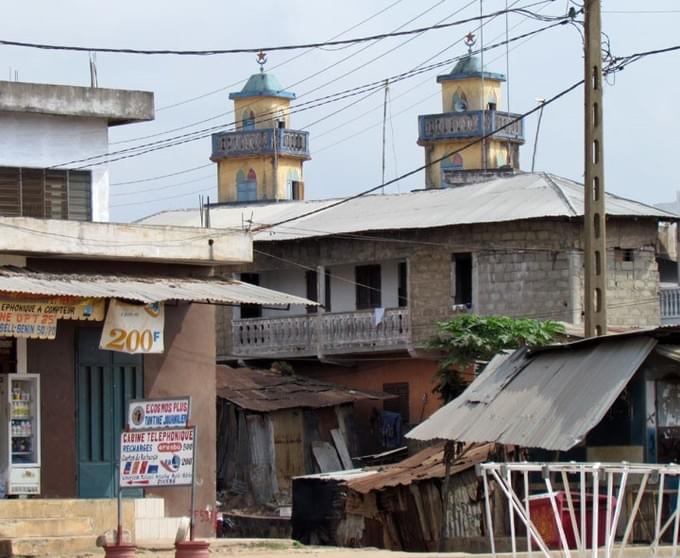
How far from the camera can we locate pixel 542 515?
62.6 feet

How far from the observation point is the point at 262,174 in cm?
6378

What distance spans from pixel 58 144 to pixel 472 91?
39.3m

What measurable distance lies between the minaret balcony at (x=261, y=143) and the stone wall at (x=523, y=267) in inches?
1035

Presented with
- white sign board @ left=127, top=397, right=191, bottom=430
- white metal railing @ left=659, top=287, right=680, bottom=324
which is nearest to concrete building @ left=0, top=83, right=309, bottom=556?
white sign board @ left=127, top=397, right=191, bottom=430

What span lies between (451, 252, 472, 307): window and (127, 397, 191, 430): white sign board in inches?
765

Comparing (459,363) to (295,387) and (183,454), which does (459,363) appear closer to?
(295,387)

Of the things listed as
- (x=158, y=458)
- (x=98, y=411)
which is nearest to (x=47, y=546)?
(x=158, y=458)

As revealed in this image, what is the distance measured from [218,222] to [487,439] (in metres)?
22.9

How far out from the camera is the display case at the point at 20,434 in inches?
837

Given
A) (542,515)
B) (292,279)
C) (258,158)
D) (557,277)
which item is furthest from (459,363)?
(258,158)

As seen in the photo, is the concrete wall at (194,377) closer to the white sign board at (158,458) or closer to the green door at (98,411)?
the green door at (98,411)

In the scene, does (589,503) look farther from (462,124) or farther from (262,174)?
(262,174)

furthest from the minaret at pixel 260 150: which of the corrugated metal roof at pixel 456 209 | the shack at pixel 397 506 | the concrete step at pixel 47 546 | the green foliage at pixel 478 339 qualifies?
the concrete step at pixel 47 546

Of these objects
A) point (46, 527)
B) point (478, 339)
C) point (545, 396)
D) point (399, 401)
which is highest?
point (478, 339)
